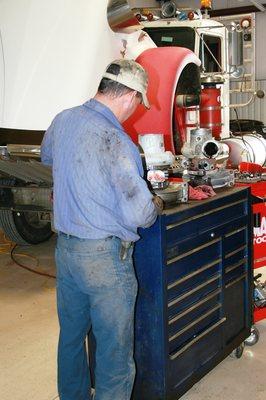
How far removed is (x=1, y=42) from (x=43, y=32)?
0.84 ft

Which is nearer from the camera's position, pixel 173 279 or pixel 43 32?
pixel 173 279

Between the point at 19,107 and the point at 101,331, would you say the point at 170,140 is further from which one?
the point at 101,331

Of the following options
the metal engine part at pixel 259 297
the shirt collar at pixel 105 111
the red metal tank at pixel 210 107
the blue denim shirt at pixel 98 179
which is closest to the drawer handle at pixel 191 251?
the blue denim shirt at pixel 98 179

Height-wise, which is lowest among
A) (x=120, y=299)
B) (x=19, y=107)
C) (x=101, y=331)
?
(x=101, y=331)

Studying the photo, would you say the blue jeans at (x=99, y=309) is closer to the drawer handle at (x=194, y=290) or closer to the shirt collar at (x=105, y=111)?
the drawer handle at (x=194, y=290)

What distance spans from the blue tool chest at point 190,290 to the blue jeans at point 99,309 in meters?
0.15

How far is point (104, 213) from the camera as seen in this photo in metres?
1.73

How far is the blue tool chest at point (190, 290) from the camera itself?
1.99 m

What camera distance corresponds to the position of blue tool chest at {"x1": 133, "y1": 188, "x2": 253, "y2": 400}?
78.4 inches

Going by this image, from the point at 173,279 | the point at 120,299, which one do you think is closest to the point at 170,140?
the point at 173,279

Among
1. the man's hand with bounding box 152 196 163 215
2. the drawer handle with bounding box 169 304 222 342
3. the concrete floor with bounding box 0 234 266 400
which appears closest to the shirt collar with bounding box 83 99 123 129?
the man's hand with bounding box 152 196 163 215

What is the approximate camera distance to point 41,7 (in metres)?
2.92

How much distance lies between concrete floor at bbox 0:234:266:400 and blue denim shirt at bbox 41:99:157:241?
40.1 inches

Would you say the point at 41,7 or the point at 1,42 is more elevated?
the point at 41,7
